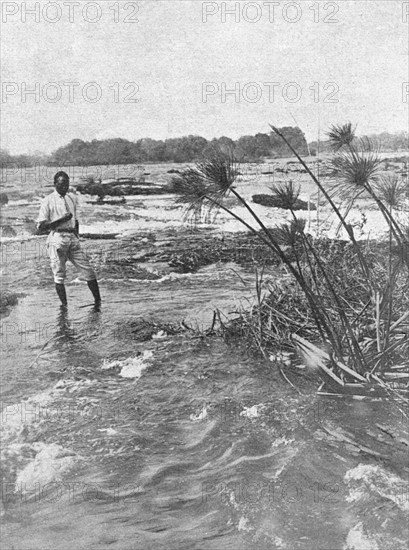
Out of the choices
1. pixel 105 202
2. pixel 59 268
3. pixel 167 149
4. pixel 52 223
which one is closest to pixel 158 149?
pixel 167 149

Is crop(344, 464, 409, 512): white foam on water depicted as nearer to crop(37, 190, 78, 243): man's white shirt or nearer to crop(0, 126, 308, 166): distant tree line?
crop(0, 126, 308, 166): distant tree line

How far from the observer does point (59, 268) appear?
401cm

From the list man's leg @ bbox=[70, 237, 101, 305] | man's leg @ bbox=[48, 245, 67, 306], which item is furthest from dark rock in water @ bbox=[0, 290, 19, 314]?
man's leg @ bbox=[70, 237, 101, 305]

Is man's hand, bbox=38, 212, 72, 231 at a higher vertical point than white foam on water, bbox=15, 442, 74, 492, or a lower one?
higher

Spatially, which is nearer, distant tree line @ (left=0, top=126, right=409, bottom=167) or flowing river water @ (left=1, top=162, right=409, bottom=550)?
flowing river water @ (left=1, top=162, right=409, bottom=550)

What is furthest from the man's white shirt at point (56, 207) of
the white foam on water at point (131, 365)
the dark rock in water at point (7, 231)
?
the white foam on water at point (131, 365)

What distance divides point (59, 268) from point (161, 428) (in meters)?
1.67

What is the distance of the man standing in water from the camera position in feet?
12.9

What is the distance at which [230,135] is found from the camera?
3713 mm

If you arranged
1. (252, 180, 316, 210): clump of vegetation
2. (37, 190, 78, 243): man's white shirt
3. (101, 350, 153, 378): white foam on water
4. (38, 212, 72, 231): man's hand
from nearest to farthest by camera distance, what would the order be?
(252, 180, 316, 210): clump of vegetation, (101, 350, 153, 378): white foam on water, (37, 190, 78, 243): man's white shirt, (38, 212, 72, 231): man's hand

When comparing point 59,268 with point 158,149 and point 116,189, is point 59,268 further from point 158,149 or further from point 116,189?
point 158,149

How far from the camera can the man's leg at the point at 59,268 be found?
13.0 ft

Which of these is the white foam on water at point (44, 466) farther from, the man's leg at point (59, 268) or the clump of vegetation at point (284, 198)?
the clump of vegetation at point (284, 198)

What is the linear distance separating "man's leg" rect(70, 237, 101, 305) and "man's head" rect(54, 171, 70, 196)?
475 mm
